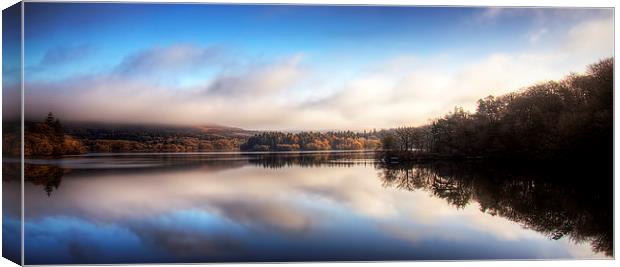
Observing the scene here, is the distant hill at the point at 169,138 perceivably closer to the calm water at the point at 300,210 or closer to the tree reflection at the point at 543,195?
the calm water at the point at 300,210

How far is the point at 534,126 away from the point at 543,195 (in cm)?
101

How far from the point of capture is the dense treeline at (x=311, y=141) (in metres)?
9.17

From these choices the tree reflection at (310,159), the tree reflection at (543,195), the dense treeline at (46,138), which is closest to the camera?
the dense treeline at (46,138)

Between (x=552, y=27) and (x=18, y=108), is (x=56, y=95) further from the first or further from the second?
(x=552, y=27)

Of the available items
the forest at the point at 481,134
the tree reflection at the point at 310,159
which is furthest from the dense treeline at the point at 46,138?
the tree reflection at the point at 310,159

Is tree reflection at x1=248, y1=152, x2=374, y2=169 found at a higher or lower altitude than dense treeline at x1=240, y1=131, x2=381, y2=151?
lower

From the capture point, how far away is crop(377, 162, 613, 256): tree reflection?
29.2 ft

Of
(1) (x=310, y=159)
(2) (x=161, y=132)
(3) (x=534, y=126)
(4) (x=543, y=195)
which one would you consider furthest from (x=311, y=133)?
(4) (x=543, y=195)

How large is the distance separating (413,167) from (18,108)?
5.54 metres

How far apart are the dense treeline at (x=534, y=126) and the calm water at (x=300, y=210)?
0.31m

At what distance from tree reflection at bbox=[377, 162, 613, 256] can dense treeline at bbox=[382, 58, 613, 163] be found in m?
0.30

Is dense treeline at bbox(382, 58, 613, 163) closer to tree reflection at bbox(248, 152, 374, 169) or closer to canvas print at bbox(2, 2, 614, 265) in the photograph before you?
canvas print at bbox(2, 2, 614, 265)

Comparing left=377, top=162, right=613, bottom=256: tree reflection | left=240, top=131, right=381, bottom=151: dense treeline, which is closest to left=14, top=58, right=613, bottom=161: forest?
left=240, top=131, right=381, bottom=151: dense treeline

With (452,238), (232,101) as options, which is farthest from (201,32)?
(452,238)
